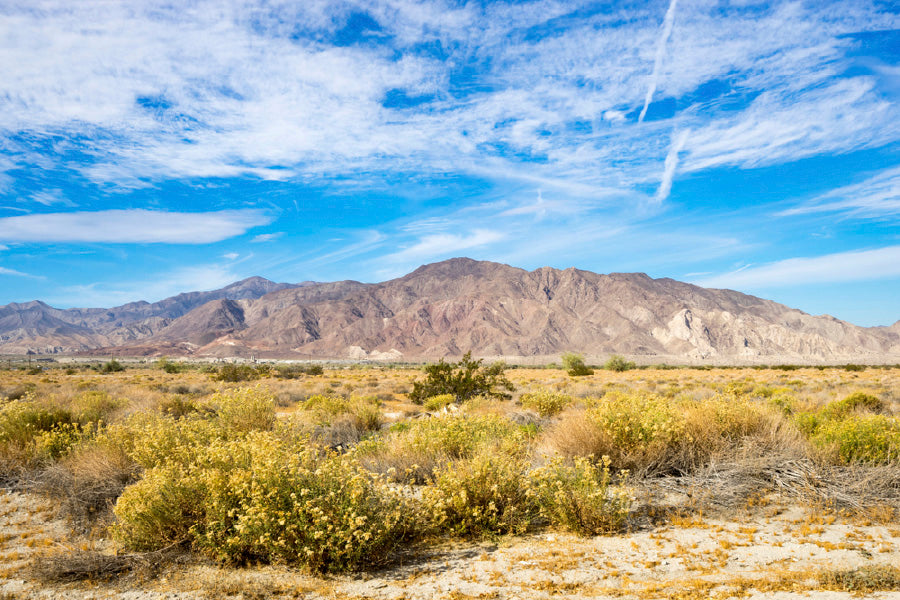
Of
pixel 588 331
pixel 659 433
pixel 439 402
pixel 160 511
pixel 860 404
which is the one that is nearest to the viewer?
pixel 160 511

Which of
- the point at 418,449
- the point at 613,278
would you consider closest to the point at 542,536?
the point at 418,449

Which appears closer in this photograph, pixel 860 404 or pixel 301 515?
pixel 301 515

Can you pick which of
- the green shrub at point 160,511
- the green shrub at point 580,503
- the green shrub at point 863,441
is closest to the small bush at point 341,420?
the green shrub at point 160,511

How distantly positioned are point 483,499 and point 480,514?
26 cm

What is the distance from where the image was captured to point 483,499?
21.4 feet

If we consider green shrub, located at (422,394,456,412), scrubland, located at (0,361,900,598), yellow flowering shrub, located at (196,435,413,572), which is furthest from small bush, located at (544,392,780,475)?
green shrub, located at (422,394,456,412)

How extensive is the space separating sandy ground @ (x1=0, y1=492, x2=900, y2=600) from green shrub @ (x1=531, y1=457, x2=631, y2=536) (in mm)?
190

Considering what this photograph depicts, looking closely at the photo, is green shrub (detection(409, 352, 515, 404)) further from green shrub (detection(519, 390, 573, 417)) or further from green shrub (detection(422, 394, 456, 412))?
green shrub (detection(519, 390, 573, 417))

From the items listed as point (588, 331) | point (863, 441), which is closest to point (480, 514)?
point (863, 441)

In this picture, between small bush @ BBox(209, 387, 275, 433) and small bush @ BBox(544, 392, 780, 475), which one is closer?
small bush @ BBox(544, 392, 780, 475)

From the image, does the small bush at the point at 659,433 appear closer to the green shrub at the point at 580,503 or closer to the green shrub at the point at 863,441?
the green shrub at the point at 863,441

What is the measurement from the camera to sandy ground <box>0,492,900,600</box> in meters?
4.72

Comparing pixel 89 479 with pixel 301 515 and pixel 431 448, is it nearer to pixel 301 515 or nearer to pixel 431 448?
pixel 301 515

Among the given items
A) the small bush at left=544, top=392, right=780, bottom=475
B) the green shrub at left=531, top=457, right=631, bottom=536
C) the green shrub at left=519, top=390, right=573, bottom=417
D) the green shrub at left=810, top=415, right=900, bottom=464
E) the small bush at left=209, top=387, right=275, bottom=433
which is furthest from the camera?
the green shrub at left=519, top=390, right=573, bottom=417
